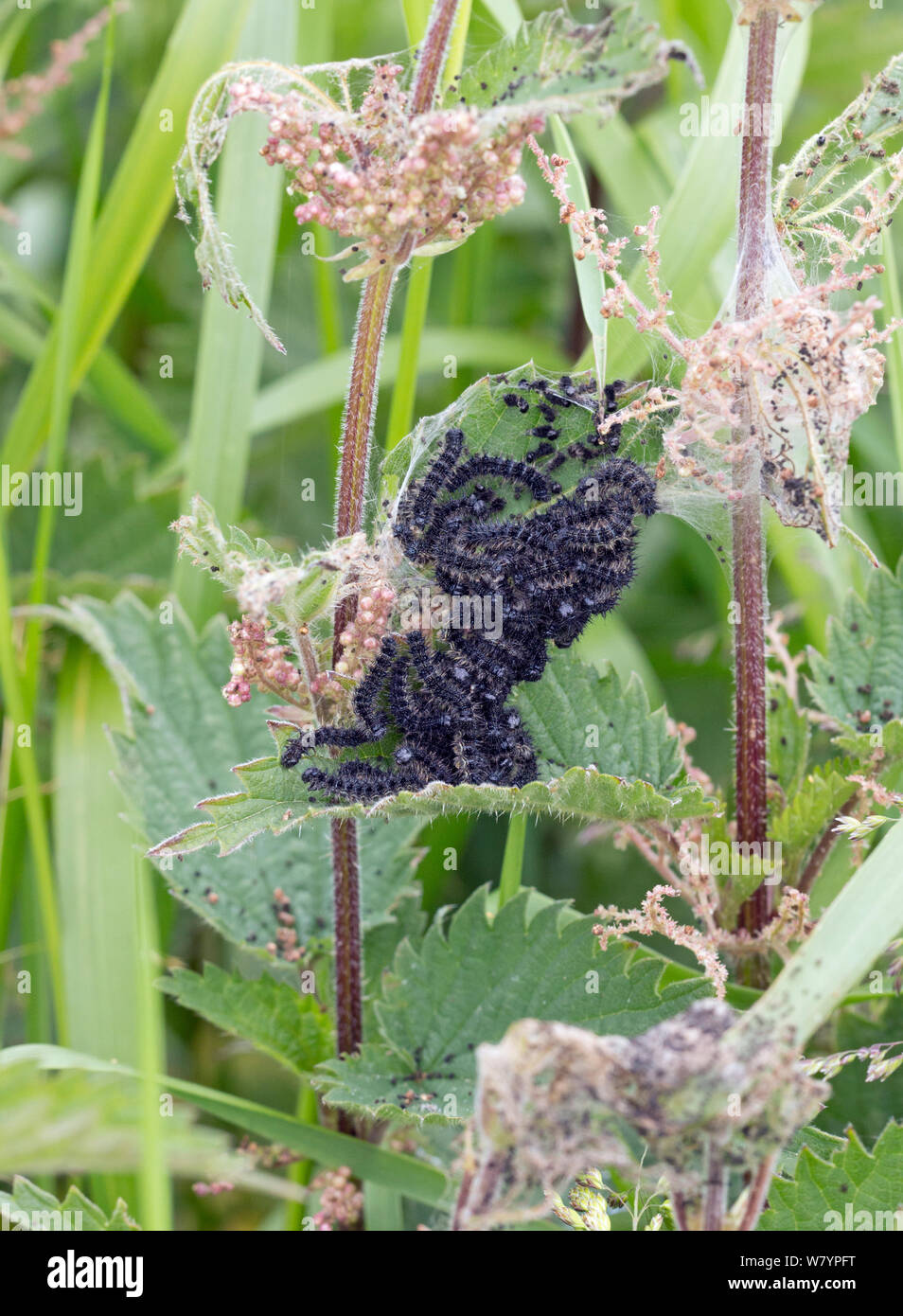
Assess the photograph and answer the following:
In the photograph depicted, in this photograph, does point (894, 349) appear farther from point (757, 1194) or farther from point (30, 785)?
point (30, 785)

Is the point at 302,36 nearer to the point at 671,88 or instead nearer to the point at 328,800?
the point at 671,88

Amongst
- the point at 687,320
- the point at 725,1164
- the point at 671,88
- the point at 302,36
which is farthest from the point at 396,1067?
the point at 671,88

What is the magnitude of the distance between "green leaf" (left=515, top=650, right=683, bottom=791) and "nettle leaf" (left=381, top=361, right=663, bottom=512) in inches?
16.5

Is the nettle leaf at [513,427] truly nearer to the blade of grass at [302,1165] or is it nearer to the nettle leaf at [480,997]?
the nettle leaf at [480,997]

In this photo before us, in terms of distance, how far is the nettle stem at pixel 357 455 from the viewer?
185cm

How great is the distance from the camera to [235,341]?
3.25 meters

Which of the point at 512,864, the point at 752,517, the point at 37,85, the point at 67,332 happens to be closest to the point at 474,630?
the point at 752,517

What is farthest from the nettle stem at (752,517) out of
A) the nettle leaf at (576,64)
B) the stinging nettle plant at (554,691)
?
the nettle leaf at (576,64)

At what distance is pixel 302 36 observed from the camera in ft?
11.6

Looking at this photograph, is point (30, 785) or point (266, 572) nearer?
point (266, 572)

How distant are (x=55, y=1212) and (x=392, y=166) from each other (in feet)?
6.72

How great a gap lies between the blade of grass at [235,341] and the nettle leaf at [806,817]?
165 centimetres

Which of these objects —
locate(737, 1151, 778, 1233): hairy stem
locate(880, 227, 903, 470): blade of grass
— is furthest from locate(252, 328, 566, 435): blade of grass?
locate(737, 1151, 778, 1233): hairy stem
